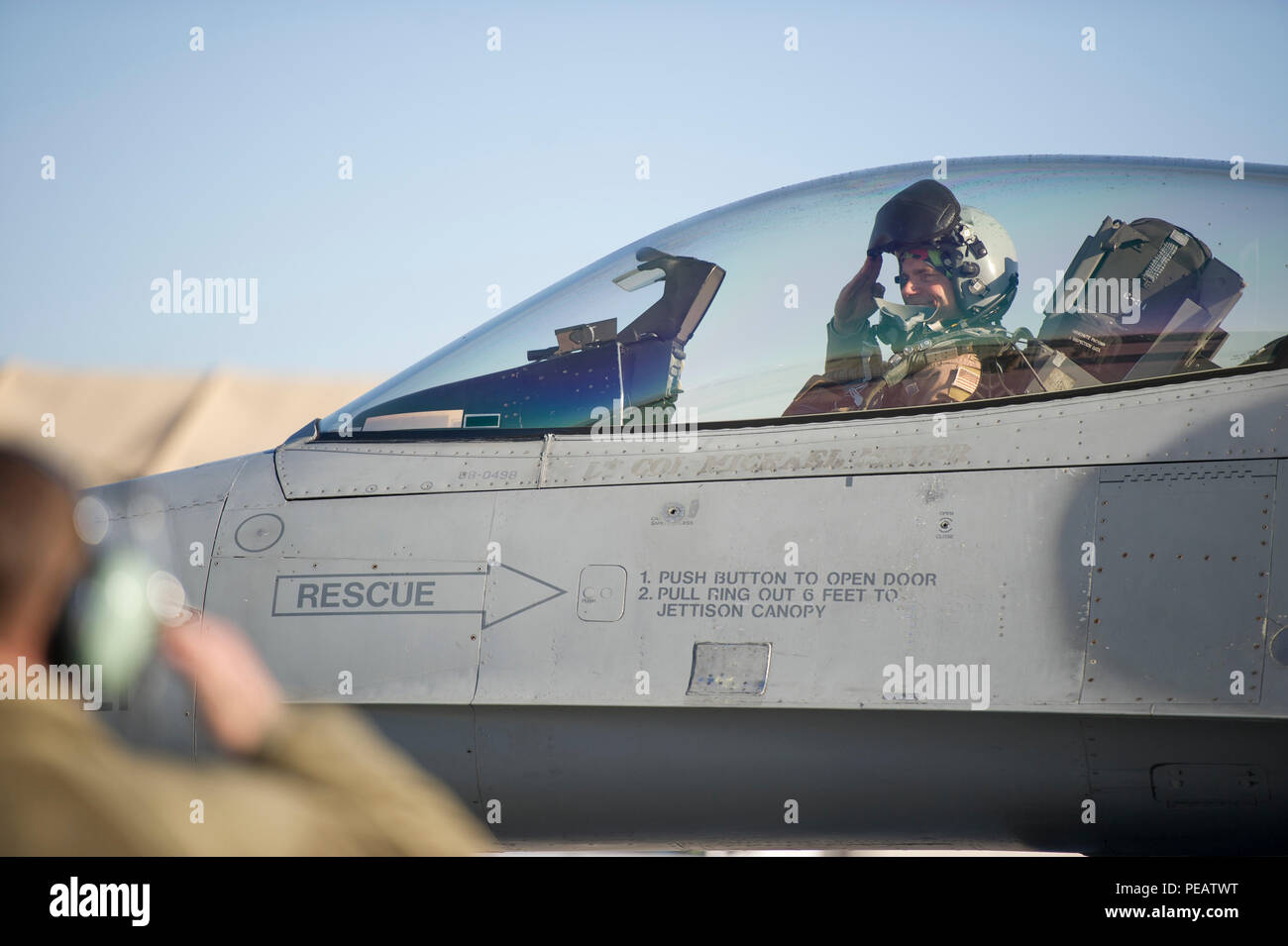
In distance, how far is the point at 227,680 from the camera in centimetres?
402

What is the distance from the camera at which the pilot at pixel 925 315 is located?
13.5ft

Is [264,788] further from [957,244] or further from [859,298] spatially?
[957,244]

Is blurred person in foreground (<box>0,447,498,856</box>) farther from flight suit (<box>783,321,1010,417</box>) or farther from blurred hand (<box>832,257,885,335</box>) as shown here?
blurred hand (<box>832,257,885,335</box>)

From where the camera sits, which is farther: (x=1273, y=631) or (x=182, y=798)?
(x=182, y=798)

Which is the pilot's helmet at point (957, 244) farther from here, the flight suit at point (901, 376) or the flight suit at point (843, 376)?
the flight suit at point (843, 376)

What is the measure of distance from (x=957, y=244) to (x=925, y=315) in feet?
1.04

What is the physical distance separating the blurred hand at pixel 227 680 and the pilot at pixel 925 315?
2.18 meters
